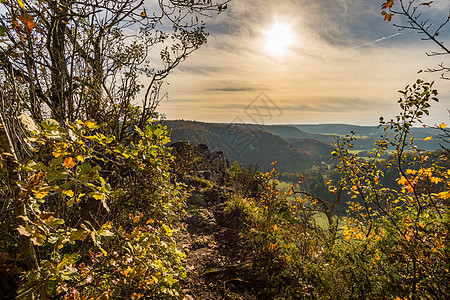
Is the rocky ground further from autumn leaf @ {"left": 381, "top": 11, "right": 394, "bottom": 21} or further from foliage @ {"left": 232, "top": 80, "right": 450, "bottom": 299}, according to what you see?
autumn leaf @ {"left": 381, "top": 11, "right": 394, "bottom": 21}

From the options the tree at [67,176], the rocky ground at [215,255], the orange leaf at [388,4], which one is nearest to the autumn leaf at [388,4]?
the orange leaf at [388,4]

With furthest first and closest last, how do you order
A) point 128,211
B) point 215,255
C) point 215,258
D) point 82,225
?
point 215,255
point 215,258
point 128,211
point 82,225

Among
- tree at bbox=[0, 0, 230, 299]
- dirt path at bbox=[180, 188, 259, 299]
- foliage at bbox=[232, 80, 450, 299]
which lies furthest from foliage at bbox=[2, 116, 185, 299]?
foliage at bbox=[232, 80, 450, 299]

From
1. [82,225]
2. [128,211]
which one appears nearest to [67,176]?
[82,225]

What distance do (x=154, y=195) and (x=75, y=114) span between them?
1575 millimetres

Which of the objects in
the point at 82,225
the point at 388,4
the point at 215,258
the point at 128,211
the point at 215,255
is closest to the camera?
the point at 82,225

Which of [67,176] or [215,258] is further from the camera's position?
[215,258]

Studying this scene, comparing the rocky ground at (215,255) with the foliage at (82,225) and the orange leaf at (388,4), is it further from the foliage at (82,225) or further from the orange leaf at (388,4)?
the orange leaf at (388,4)

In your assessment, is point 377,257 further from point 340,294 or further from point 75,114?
point 75,114

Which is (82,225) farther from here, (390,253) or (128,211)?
(390,253)

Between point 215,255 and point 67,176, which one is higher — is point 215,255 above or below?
below

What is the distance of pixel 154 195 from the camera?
9.87ft

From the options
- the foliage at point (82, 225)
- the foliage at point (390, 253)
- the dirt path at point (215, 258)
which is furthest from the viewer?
the dirt path at point (215, 258)

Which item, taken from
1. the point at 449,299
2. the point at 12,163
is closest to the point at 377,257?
the point at 449,299
